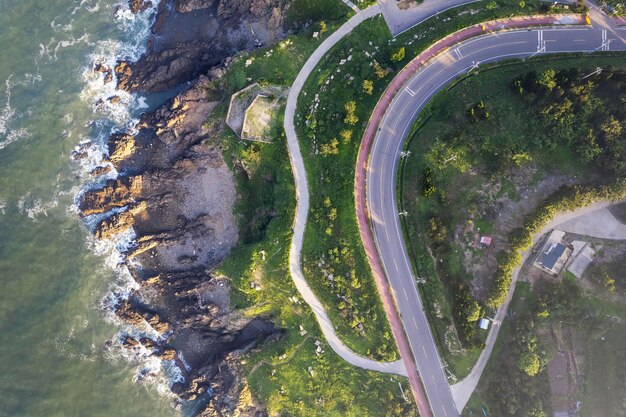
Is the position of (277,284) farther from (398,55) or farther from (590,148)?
(590,148)

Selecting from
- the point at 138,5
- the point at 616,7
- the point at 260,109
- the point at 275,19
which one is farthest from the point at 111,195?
the point at 616,7

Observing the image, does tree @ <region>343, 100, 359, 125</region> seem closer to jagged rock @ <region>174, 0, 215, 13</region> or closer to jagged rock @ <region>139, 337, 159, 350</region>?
jagged rock @ <region>174, 0, 215, 13</region>

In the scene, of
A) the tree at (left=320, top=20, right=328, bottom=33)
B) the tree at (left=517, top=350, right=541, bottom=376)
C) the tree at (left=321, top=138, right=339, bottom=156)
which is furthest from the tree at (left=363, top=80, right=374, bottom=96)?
the tree at (left=517, top=350, right=541, bottom=376)

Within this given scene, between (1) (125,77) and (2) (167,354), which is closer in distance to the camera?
(2) (167,354)

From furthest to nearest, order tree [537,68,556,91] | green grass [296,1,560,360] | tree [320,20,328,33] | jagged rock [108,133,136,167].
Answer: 1. jagged rock [108,133,136,167]
2. tree [320,20,328,33]
3. green grass [296,1,560,360]
4. tree [537,68,556,91]

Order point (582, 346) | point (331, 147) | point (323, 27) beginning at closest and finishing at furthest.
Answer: point (582, 346)
point (331, 147)
point (323, 27)

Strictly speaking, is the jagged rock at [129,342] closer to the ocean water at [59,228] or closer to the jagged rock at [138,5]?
the ocean water at [59,228]
